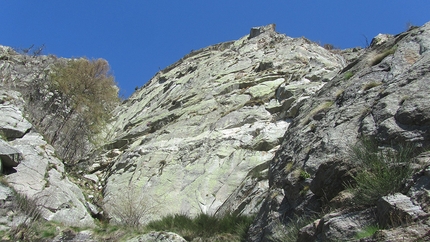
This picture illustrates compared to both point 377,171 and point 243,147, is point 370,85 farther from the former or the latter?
point 243,147

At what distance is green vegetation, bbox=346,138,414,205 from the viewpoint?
5137 millimetres

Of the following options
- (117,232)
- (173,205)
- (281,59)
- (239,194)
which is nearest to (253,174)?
(239,194)

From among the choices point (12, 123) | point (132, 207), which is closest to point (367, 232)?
point (132, 207)

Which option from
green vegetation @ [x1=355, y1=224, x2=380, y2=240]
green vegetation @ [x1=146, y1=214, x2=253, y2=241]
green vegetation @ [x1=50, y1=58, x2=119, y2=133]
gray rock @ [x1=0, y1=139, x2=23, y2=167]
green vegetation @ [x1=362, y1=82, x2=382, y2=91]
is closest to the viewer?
green vegetation @ [x1=355, y1=224, x2=380, y2=240]

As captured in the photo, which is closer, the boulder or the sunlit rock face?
the sunlit rock face

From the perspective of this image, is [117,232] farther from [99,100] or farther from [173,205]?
[99,100]

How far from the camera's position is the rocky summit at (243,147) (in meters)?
5.61

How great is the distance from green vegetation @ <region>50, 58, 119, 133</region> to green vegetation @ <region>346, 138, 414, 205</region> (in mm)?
16216

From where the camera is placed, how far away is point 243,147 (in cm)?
1340

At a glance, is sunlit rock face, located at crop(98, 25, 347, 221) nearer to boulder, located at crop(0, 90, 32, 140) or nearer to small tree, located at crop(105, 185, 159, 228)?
small tree, located at crop(105, 185, 159, 228)

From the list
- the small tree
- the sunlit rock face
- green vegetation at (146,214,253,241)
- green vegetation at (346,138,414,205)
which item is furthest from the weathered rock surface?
green vegetation at (346,138,414,205)

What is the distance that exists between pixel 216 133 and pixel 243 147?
170cm

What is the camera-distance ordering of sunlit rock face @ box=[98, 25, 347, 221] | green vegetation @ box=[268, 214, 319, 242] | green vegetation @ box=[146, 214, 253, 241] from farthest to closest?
sunlit rock face @ box=[98, 25, 347, 221] → green vegetation @ box=[146, 214, 253, 241] → green vegetation @ box=[268, 214, 319, 242]

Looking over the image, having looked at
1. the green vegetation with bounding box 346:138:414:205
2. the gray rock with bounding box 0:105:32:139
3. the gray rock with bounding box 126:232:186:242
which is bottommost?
the gray rock with bounding box 126:232:186:242
